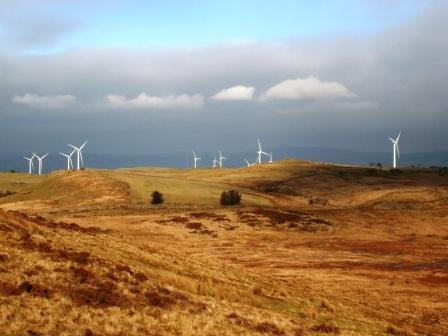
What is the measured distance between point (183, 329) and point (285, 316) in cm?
803

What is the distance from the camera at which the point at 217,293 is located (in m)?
32.2

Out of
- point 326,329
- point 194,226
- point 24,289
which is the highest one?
point 24,289

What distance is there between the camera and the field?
24938mm

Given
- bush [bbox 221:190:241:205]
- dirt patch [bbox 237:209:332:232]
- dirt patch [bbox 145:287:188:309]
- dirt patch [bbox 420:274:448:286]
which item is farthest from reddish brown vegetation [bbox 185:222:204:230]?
dirt patch [bbox 145:287:188:309]

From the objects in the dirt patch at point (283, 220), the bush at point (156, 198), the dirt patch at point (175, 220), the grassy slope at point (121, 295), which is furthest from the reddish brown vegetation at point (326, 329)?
the bush at point (156, 198)

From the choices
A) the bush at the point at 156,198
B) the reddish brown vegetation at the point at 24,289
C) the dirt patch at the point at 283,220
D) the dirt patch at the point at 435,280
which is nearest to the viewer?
the reddish brown vegetation at the point at 24,289

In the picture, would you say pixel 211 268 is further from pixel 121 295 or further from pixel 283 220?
pixel 283 220

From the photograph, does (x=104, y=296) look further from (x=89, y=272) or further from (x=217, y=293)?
(x=217, y=293)

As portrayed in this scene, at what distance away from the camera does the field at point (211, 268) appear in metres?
24.9

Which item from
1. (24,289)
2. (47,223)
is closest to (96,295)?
(24,289)

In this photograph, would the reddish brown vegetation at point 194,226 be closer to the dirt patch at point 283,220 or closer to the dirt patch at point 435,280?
the dirt patch at point 283,220

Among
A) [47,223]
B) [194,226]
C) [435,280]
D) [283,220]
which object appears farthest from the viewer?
[283,220]

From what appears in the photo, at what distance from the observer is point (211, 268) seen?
135 feet

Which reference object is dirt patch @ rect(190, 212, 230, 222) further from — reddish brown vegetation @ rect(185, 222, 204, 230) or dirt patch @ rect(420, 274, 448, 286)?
dirt patch @ rect(420, 274, 448, 286)
